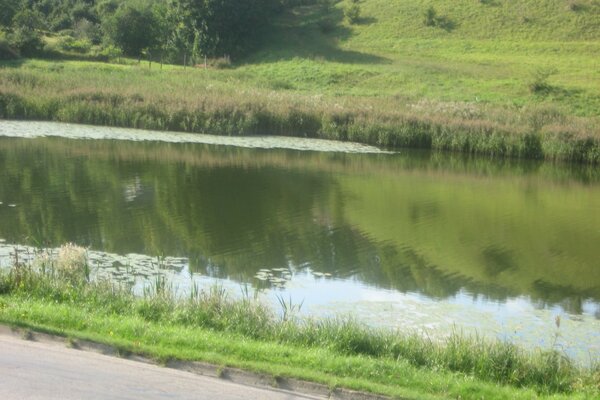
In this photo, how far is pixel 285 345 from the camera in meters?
10.2

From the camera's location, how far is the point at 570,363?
1052 centimetres

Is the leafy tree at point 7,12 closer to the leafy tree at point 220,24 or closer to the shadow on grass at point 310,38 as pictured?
the leafy tree at point 220,24

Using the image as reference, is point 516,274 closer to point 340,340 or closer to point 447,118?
point 340,340

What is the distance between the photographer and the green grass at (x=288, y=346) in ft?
29.7

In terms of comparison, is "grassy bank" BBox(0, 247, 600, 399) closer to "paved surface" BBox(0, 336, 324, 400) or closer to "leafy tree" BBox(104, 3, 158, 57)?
"paved surface" BBox(0, 336, 324, 400)

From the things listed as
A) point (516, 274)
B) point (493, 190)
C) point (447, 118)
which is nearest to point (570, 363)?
point (516, 274)

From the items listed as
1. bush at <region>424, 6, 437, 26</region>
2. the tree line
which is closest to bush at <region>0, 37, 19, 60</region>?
the tree line

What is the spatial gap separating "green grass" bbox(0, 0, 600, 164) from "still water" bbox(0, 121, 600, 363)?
389 cm

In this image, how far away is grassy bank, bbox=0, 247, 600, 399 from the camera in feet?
29.8

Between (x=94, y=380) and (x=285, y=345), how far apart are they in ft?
9.05

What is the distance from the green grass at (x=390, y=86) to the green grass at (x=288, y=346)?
30.0 metres

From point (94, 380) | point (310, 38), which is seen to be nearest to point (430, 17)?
point (310, 38)

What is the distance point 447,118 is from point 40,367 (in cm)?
3541

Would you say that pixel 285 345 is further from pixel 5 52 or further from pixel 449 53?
pixel 5 52
